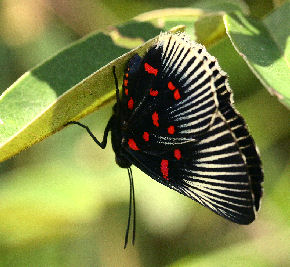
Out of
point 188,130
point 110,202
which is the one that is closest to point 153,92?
point 188,130

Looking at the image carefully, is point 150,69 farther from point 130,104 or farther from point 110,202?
point 110,202

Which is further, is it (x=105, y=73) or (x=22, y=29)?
(x=22, y=29)

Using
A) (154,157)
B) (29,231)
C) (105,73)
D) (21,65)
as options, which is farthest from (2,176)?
(105,73)

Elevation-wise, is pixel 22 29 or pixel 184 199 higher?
pixel 22 29

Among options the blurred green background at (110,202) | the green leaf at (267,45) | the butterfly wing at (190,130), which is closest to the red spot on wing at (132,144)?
the butterfly wing at (190,130)

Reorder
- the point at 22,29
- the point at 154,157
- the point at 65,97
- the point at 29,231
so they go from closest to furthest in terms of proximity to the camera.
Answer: the point at 65,97 → the point at 154,157 → the point at 29,231 → the point at 22,29

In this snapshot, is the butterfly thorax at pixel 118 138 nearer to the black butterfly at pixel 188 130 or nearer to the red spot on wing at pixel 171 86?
the black butterfly at pixel 188 130

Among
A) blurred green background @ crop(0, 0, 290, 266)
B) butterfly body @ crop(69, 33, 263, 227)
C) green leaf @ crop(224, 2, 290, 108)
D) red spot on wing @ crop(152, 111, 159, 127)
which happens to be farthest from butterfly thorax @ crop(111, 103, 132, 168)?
blurred green background @ crop(0, 0, 290, 266)

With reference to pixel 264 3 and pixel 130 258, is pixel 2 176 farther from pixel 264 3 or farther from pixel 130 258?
pixel 264 3
